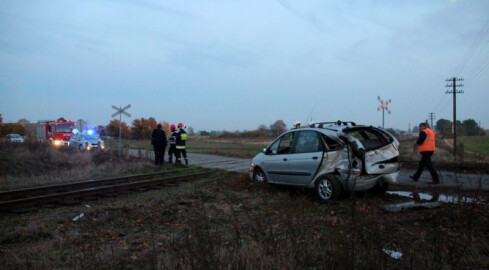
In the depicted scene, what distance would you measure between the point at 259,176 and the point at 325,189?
270 centimetres

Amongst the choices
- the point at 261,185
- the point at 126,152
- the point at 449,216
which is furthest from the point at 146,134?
the point at 449,216

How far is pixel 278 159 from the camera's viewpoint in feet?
33.2

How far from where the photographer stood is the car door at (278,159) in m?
9.89

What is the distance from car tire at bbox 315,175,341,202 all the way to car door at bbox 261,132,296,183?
1.19 metres

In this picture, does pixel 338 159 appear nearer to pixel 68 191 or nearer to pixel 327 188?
pixel 327 188

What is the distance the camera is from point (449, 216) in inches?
244

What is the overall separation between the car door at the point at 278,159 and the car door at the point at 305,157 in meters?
0.21

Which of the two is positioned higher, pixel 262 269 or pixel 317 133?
pixel 317 133

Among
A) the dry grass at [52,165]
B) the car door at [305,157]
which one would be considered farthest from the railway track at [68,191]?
the car door at [305,157]

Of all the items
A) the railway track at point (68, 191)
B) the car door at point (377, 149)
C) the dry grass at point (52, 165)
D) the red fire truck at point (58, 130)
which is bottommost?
the railway track at point (68, 191)

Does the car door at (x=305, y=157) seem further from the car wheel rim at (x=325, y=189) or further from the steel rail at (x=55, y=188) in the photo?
the steel rail at (x=55, y=188)

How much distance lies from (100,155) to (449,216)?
1669 cm

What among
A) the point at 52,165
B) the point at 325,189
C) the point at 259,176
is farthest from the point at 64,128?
the point at 325,189

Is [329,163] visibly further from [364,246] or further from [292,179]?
[364,246]
